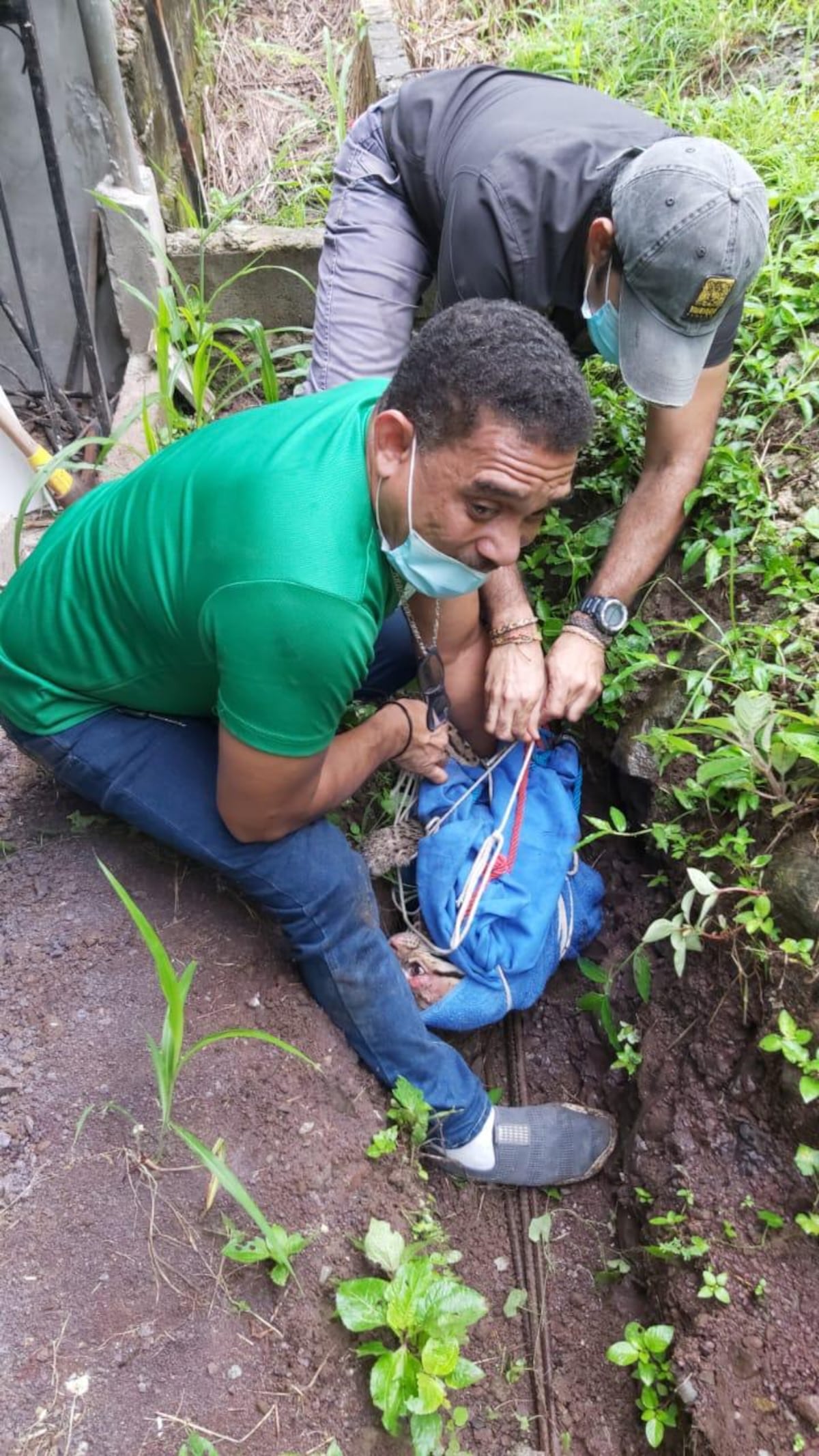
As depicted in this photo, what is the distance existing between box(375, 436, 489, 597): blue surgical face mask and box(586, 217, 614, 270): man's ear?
2.69 ft

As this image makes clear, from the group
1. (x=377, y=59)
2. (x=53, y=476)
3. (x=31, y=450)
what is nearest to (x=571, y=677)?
(x=53, y=476)

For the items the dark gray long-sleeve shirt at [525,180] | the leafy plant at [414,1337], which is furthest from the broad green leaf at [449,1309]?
the dark gray long-sleeve shirt at [525,180]

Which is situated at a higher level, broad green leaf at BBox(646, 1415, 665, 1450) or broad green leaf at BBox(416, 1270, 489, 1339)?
broad green leaf at BBox(416, 1270, 489, 1339)

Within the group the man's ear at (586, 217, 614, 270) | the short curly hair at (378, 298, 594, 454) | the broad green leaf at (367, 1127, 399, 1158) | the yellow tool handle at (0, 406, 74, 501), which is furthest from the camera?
the yellow tool handle at (0, 406, 74, 501)

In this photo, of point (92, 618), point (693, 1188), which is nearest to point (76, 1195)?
point (92, 618)

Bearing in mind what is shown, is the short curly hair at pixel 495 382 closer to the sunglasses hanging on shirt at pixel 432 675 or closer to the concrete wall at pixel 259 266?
the sunglasses hanging on shirt at pixel 432 675

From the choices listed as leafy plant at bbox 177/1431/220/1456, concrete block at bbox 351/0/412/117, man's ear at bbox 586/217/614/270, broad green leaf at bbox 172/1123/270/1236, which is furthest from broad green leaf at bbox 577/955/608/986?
concrete block at bbox 351/0/412/117

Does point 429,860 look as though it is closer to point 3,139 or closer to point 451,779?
point 451,779

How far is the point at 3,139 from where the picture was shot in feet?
9.85

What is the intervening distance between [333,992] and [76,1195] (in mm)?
539

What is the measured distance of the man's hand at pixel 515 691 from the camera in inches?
81.0

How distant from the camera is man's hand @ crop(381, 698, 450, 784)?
6.61ft

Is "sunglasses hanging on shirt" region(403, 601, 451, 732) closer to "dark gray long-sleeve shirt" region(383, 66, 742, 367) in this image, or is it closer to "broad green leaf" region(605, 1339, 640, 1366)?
"dark gray long-sleeve shirt" region(383, 66, 742, 367)

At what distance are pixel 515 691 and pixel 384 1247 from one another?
3.50 feet
